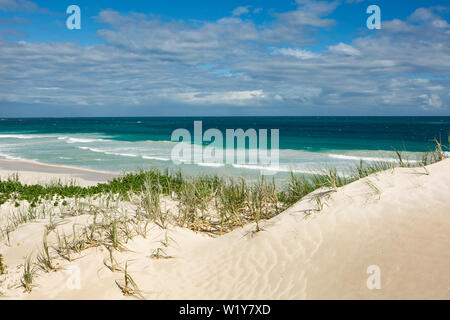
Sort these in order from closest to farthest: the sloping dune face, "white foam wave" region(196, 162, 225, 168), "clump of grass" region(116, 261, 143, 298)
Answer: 1. the sloping dune face
2. "clump of grass" region(116, 261, 143, 298)
3. "white foam wave" region(196, 162, 225, 168)

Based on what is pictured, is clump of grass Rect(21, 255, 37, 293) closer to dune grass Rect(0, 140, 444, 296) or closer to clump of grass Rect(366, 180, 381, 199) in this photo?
dune grass Rect(0, 140, 444, 296)

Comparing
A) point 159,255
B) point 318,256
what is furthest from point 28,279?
point 318,256

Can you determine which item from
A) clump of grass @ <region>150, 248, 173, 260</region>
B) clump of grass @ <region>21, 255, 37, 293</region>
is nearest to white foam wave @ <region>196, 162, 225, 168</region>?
clump of grass @ <region>150, 248, 173, 260</region>

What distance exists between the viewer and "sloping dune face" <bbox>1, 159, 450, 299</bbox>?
470 centimetres

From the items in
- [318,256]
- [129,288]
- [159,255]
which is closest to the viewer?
[129,288]

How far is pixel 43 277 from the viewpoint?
539cm

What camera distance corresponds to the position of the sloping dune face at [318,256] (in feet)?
15.4

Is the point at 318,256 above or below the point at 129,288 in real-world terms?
above

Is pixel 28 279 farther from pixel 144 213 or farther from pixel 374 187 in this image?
pixel 374 187

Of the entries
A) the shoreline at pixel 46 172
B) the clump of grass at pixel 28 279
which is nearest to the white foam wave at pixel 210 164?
the shoreline at pixel 46 172

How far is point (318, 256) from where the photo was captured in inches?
212

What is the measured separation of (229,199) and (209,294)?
345cm
